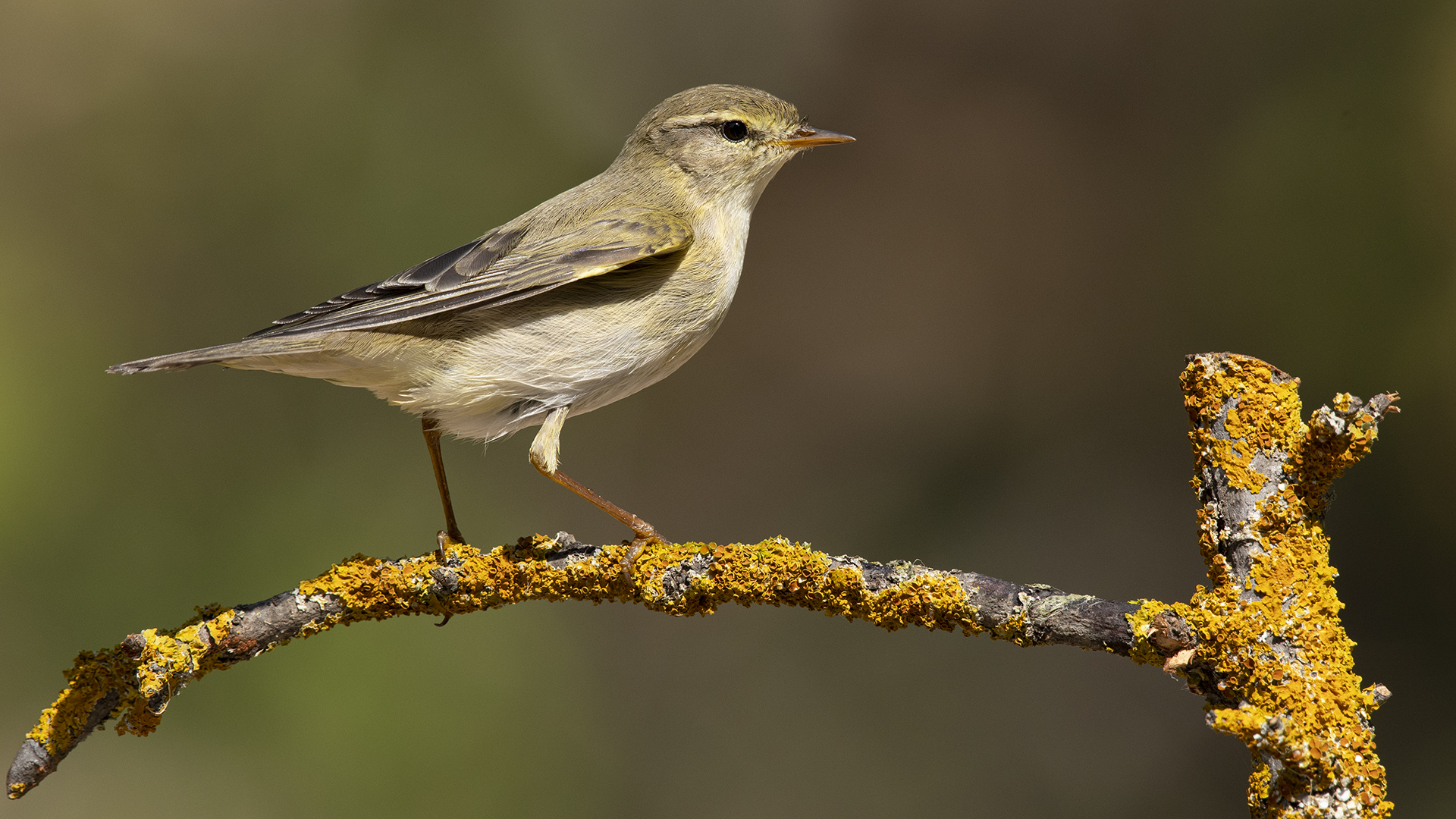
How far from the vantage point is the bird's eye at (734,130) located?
3059 millimetres

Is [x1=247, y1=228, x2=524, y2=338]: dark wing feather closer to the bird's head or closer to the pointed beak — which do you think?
the bird's head

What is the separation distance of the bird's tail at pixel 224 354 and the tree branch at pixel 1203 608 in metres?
0.57

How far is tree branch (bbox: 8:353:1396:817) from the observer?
5.12 ft

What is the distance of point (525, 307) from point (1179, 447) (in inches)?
114

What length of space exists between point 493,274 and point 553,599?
874 mm

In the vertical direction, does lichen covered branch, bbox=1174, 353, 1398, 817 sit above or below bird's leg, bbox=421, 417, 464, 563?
below

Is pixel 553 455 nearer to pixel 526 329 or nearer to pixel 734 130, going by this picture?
pixel 526 329

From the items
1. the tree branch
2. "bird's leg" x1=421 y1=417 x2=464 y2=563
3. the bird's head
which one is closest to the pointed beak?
the bird's head

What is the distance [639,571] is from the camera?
6.96 feet

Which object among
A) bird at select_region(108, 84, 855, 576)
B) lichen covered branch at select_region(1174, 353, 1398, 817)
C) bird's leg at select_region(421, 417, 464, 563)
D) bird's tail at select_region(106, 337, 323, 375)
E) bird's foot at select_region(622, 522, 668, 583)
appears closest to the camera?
lichen covered branch at select_region(1174, 353, 1398, 817)

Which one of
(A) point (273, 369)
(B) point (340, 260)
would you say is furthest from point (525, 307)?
(B) point (340, 260)

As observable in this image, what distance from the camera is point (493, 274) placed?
8.60 feet

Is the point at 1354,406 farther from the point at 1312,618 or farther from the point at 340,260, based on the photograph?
the point at 340,260

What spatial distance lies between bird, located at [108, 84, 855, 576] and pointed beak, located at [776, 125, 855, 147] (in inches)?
17.6
